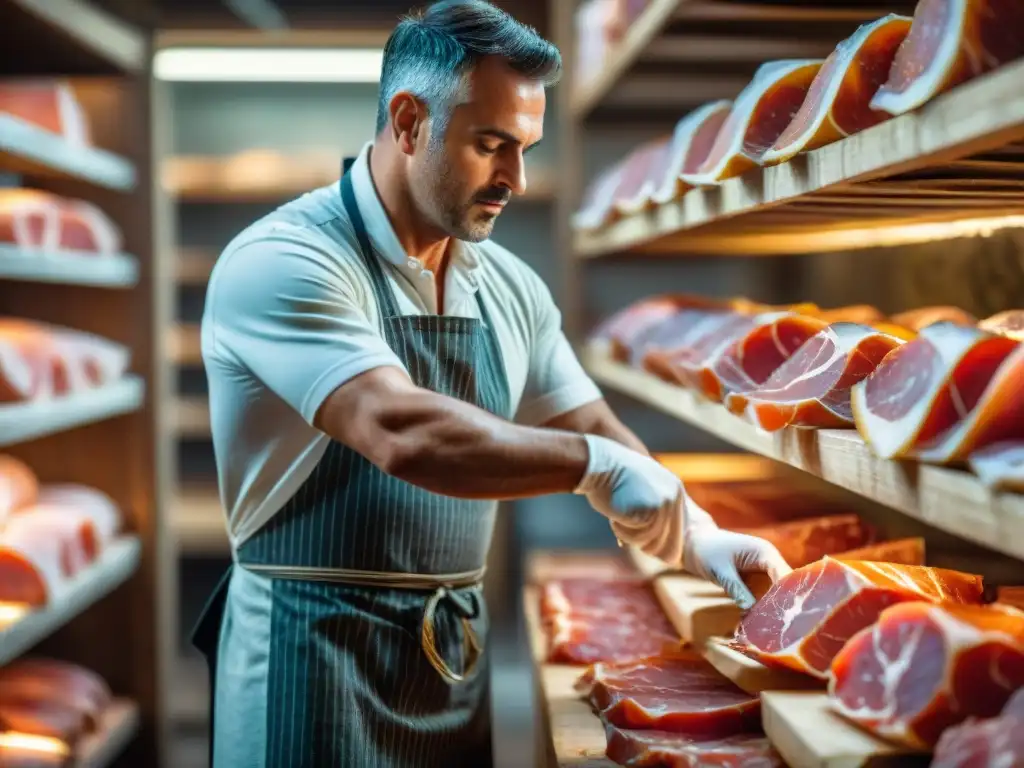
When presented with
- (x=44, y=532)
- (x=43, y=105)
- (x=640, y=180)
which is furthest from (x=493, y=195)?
(x=43, y=105)

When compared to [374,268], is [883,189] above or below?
above

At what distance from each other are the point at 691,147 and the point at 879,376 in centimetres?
100

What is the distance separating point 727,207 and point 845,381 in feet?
1.67

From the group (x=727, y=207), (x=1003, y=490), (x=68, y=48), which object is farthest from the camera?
(x=68, y=48)

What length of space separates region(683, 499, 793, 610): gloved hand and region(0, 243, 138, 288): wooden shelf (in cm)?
179

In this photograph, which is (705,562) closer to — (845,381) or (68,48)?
(845,381)

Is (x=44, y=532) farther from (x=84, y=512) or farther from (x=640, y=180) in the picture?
(x=640, y=180)

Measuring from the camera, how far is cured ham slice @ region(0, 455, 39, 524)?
3.16m

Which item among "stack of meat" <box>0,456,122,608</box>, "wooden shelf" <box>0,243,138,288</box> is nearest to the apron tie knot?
"stack of meat" <box>0,456,122,608</box>

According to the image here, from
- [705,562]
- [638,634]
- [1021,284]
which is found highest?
[1021,284]

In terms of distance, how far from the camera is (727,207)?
79.8 inches

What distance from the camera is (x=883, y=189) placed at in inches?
66.5

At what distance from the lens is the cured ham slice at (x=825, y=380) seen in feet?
5.34

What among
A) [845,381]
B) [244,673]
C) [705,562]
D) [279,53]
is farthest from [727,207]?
[279,53]
